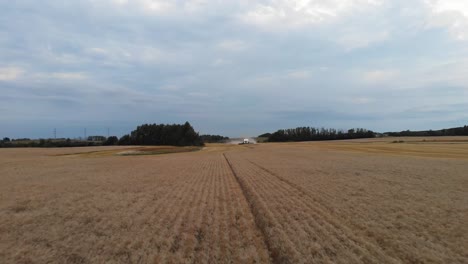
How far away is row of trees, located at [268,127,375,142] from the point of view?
166375 mm

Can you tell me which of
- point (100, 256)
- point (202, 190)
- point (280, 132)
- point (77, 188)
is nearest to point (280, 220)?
point (100, 256)

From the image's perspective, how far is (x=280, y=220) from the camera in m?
9.70

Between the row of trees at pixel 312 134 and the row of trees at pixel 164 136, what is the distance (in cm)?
6565

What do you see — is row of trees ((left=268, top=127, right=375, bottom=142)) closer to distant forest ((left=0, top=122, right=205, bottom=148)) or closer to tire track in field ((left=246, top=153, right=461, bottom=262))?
distant forest ((left=0, top=122, right=205, bottom=148))

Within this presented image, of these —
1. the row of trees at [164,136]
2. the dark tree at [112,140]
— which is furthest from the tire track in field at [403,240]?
the dark tree at [112,140]

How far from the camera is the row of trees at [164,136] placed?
136 metres

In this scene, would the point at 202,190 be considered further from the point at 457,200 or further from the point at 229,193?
the point at 457,200

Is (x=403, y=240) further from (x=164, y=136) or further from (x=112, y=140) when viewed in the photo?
(x=112, y=140)

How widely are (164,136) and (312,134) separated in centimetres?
9496

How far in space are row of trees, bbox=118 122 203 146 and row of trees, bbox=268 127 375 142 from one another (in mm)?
65646

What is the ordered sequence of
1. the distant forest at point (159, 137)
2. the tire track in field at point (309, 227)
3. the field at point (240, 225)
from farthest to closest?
the distant forest at point (159, 137), the field at point (240, 225), the tire track in field at point (309, 227)

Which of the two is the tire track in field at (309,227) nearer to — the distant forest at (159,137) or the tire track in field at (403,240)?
the tire track in field at (403,240)

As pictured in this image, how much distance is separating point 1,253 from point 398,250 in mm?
10004

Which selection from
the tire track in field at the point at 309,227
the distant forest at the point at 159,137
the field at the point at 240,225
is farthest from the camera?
the distant forest at the point at 159,137
